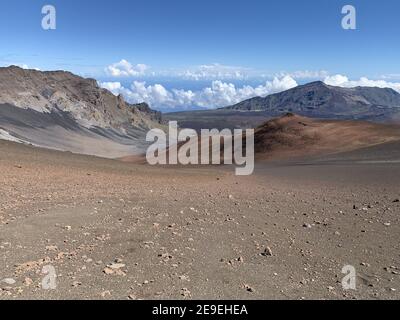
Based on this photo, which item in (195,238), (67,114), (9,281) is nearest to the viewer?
(9,281)

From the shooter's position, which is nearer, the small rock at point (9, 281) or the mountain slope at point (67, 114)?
the small rock at point (9, 281)

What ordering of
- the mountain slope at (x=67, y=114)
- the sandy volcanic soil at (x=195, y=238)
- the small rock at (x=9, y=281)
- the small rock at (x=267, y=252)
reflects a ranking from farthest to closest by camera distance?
the mountain slope at (x=67, y=114) → the small rock at (x=267, y=252) → the sandy volcanic soil at (x=195, y=238) → the small rock at (x=9, y=281)

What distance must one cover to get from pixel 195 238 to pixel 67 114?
14053 cm

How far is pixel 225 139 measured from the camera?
54.3 m

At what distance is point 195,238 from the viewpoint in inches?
362

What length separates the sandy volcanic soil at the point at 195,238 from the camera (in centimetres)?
683

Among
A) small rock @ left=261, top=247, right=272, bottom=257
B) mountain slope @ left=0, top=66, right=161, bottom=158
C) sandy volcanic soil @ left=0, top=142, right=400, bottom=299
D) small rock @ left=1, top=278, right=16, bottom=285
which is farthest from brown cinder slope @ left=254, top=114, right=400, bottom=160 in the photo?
mountain slope @ left=0, top=66, right=161, bottom=158

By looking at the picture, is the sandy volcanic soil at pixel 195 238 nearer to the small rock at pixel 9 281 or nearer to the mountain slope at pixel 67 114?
the small rock at pixel 9 281

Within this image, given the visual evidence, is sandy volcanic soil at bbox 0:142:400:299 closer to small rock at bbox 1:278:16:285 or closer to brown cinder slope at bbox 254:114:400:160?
small rock at bbox 1:278:16:285

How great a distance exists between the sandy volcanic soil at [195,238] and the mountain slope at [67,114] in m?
90.6

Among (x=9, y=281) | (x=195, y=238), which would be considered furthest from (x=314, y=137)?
(x=9, y=281)

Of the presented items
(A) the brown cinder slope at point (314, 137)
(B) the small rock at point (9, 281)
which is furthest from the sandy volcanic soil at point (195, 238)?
(A) the brown cinder slope at point (314, 137)

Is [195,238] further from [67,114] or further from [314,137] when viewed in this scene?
[67,114]

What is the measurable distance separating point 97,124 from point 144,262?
149 metres
